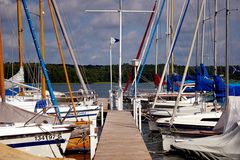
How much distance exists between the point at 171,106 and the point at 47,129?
606 inches

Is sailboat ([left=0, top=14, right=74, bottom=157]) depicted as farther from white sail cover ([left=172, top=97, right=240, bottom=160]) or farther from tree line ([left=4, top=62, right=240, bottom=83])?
tree line ([left=4, top=62, right=240, bottom=83])

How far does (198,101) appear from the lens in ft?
91.9

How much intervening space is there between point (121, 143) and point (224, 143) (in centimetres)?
348

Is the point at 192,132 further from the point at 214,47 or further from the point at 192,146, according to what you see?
Answer: the point at 214,47

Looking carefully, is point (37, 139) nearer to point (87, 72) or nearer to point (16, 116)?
point (16, 116)

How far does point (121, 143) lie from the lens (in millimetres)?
15609

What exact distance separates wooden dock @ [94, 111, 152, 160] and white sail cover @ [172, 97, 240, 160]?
6.28 feet

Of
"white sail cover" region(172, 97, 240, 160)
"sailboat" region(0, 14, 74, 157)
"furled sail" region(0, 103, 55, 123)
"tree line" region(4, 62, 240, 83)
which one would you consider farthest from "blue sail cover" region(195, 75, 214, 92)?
"sailboat" region(0, 14, 74, 157)

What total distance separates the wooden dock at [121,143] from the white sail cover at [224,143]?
1.91m

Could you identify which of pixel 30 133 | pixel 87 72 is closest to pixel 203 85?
pixel 30 133

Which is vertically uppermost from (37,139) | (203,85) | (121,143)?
(203,85)

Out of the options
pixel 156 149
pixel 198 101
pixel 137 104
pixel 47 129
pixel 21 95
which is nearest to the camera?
pixel 47 129

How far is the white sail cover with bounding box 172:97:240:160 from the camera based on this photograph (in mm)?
14898

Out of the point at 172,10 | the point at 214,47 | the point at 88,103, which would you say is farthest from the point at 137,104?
the point at 172,10
